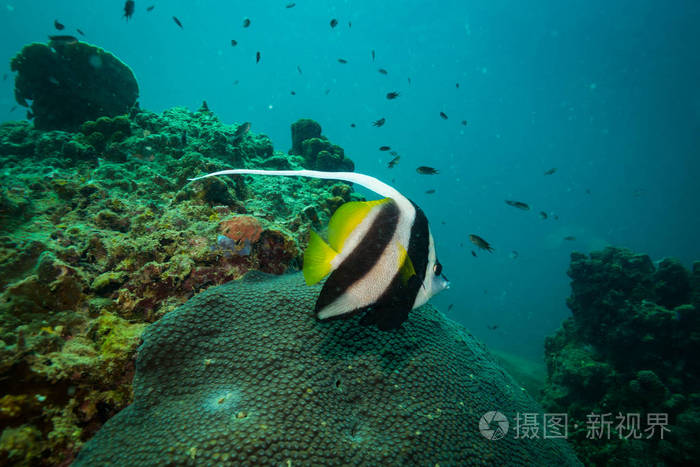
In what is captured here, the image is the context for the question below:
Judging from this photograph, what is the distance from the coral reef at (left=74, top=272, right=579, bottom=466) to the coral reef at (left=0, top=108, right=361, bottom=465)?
31 cm

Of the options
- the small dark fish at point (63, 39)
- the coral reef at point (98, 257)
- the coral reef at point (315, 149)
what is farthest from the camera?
the coral reef at point (315, 149)

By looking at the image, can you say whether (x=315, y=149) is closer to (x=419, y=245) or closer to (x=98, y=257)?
(x=98, y=257)

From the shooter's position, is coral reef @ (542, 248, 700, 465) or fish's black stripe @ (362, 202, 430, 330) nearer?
fish's black stripe @ (362, 202, 430, 330)

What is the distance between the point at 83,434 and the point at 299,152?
10.1 metres

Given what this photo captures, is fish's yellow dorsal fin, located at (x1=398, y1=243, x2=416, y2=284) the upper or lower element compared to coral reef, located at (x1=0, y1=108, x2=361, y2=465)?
upper

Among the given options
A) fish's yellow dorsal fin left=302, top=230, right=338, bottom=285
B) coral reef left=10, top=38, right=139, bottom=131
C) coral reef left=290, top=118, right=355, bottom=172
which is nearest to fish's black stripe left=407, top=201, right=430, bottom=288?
fish's yellow dorsal fin left=302, top=230, right=338, bottom=285

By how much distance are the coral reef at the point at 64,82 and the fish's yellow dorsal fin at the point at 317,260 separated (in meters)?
9.86

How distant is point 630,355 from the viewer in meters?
8.54

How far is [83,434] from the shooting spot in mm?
1724

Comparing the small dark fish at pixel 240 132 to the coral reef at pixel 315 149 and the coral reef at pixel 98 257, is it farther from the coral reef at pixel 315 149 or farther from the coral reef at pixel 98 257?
the coral reef at pixel 315 149

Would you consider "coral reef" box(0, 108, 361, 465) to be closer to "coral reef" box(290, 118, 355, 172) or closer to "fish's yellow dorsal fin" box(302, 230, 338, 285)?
"fish's yellow dorsal fin" box(302, 230, 338, 285)

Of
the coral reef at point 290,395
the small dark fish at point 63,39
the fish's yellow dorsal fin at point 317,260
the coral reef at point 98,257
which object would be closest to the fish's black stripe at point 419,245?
the fish's yellow dorsal fin at point 317,260

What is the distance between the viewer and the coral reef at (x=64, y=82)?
741cm

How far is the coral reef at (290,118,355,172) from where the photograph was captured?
30.4ft
